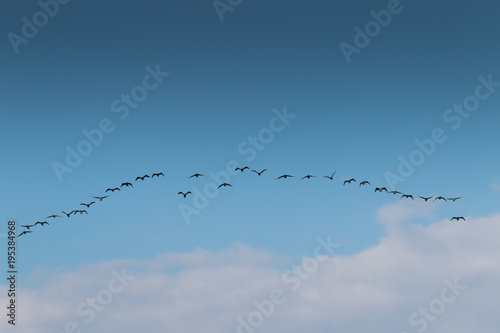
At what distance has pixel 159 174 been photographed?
10044cm

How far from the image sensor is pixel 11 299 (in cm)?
9456

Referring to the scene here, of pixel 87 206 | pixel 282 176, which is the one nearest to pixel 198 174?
pixel 282 176

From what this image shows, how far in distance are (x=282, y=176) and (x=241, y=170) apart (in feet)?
24.6

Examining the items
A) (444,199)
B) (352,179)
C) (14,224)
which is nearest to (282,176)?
(352,179)

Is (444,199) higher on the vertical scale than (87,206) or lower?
lower

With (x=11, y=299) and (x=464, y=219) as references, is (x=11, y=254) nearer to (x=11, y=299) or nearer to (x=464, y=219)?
(x=11, y=299)

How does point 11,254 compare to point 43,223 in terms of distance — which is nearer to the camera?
point 11,254

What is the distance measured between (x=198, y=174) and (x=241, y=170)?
662 cm

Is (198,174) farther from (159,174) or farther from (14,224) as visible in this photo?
(14,224)

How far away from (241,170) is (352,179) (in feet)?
57.0

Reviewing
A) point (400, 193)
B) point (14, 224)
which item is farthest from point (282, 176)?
point (14, 224)

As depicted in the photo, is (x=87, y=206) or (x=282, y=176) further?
(x=87, y=206)

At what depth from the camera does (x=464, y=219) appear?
103188mm

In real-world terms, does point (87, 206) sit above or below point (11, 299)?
above
